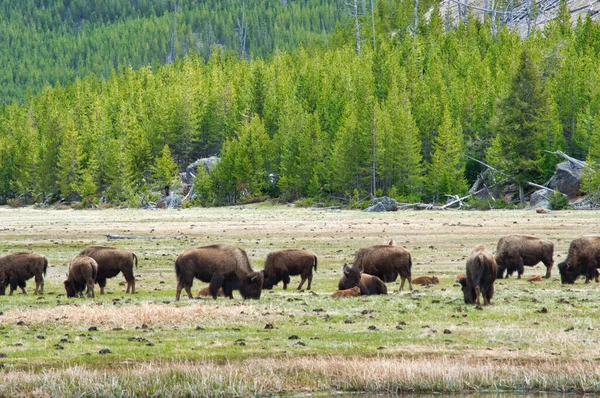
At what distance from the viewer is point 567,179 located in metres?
77.6

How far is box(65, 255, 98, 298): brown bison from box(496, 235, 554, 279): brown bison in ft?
49.9

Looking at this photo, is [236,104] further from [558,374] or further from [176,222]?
[558,374]

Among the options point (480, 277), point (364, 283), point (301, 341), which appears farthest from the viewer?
point (364, 283)

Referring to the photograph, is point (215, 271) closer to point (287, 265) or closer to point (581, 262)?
point (287, 265)

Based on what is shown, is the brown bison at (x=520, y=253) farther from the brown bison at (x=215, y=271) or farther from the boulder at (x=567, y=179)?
the boulder at (x=567, y=179)

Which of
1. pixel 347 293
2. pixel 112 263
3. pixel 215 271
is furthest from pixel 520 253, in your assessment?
pixel 112 263

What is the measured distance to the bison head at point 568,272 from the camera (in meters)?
28.9

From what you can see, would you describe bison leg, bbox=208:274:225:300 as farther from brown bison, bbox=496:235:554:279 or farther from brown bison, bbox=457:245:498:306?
brown bison, bbox=496:235:554:279

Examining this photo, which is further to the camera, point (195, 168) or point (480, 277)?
point (195, 168)

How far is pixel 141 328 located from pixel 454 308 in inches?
324

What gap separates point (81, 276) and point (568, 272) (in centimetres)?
1668

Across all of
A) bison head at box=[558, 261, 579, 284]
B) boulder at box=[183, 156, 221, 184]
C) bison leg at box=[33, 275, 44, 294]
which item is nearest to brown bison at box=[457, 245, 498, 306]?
bison head at box=[558, 261, 579, 284]

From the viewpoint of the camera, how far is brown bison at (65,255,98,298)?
26142mm

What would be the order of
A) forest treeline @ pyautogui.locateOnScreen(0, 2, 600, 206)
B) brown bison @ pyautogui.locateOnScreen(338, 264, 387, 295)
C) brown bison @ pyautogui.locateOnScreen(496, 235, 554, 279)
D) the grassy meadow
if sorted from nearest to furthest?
1. the grassy meadow
2. brown bison @ pyautogui.locateOnScreen(338, 264, 387, 295)
3. brown bison @ pyautogui.locateOnScreen(496, 235, 554, 279)
4. forest treeline @ pyautogui.locateOnScreen(0, 2, 600, 206)
